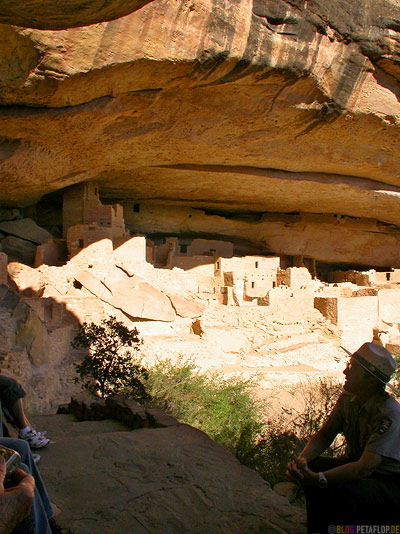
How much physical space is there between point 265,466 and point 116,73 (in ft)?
18.4

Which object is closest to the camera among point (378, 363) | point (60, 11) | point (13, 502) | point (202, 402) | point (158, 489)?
point (13, 502)

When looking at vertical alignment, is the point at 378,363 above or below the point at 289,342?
above

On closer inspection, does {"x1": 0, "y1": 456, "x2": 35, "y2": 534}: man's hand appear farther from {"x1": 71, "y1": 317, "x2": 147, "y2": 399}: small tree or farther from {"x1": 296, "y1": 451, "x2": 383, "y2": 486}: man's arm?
{"x1": 71, "y1": 317, "x2": 147, "y2": 399}: small tree

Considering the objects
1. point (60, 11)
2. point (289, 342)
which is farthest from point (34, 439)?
point (289, 342)

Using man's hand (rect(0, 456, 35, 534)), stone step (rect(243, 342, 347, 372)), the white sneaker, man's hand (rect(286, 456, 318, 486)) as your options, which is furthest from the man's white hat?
stone step (rect(243, 342, 347, 372))

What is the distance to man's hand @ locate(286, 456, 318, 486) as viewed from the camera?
2061 millimetres

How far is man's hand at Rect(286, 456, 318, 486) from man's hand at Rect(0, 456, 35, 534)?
1.23 metres

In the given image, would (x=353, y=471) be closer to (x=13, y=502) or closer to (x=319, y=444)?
(x=319, y=444)

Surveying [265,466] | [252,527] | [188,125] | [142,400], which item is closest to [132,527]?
[252,527]

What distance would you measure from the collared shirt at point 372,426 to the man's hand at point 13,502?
4.74ft

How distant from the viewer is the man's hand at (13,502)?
4.85 feet

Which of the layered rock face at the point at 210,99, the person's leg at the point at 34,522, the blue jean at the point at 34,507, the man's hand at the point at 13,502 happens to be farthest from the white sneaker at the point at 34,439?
the layered rock face at the point at 210,99

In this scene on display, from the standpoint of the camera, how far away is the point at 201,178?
40.8ft

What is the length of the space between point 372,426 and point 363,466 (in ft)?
0.62
